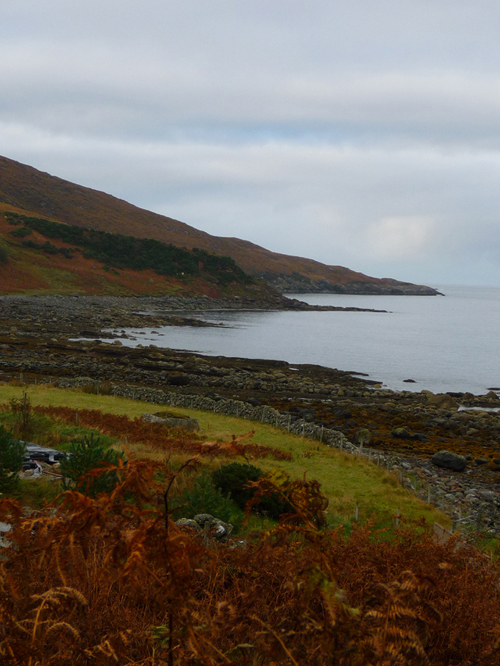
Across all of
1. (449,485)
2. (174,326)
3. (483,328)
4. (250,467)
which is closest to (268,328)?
(174,326)

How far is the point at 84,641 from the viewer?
308 cm

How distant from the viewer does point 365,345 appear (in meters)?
72.8

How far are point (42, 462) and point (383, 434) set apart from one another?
Result: 67.9 feet

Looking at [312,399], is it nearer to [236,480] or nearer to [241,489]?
[236,480]

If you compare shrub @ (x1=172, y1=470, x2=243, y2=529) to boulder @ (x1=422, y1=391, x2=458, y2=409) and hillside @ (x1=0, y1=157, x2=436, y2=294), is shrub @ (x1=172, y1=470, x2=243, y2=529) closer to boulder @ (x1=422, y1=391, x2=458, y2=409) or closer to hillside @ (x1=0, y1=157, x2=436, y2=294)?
boulder @ (x1=422, y1=391, x2=458, y2=409)

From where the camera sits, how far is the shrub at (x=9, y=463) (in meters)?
8.84

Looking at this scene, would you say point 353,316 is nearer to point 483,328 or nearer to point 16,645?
point 483,328

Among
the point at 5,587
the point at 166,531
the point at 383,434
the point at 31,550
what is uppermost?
the point at 166,531

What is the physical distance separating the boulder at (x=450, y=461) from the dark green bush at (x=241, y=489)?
524 inches

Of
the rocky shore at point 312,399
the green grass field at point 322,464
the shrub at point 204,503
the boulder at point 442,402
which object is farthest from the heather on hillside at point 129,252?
the shrub at point 204,503

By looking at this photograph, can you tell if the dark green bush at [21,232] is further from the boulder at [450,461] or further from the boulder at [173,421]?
the boulder at [450,461]

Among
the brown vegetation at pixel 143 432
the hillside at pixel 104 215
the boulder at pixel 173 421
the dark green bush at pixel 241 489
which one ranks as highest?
the hillside at pixel 104 215

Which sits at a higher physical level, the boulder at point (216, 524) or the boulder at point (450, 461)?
the boulder at point (216, 524)

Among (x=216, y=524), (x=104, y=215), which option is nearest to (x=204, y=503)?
(x=216, y=524)
